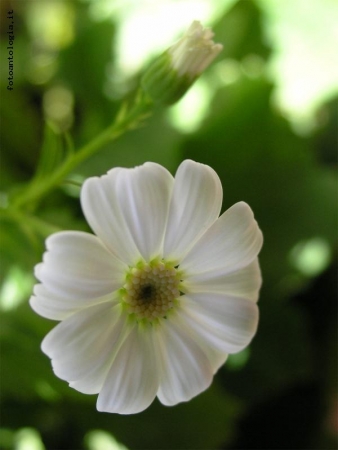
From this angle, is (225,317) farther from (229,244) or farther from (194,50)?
(194,50)

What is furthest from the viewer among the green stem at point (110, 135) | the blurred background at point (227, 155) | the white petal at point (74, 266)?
the blurred background at point (227, 155)

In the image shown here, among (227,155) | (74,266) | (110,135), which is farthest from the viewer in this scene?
(227,155)

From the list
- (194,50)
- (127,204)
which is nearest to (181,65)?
(194,50)

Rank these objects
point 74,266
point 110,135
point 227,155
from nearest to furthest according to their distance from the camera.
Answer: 1. point 74,266
2. point 110,135
3. point 227,155

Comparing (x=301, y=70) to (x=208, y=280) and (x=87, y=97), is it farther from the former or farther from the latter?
(x=208, y=280)

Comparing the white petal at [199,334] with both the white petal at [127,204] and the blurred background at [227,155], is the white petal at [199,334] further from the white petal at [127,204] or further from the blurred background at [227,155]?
the blurred background at [227,155]

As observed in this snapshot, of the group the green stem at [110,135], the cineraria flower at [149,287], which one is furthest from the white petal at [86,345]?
the green stem at [110,135]

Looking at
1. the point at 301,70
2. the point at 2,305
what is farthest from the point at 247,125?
the point at 2,305

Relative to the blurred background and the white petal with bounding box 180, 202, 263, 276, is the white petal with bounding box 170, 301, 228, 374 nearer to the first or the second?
the white petal with bounding box 180, 202, 263, 276
